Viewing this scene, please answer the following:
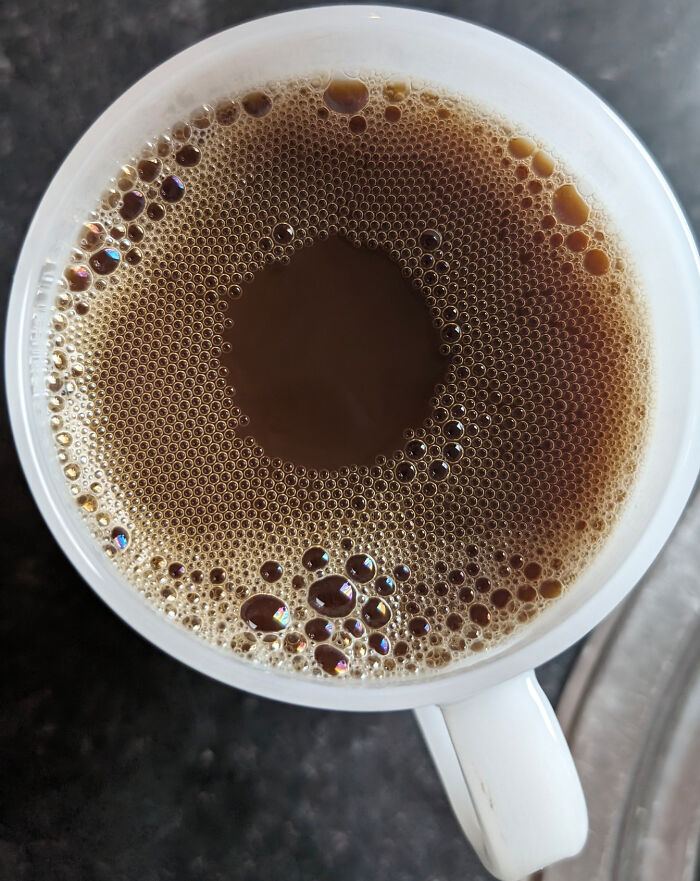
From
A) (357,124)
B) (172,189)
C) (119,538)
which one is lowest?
(119,538)

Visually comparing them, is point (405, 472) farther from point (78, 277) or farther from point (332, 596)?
point (78, 277)

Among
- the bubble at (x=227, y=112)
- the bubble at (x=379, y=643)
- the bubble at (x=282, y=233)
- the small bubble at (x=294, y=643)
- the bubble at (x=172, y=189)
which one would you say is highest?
the bubble at (x=227, y=112)

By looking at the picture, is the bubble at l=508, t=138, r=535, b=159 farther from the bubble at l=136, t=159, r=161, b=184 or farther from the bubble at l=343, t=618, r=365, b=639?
the bubble at l=343, t=618, r=365, b=639

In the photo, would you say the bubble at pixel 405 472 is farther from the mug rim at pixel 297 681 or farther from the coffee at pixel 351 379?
the mug rim at pixel 297 681

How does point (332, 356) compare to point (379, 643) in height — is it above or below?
above

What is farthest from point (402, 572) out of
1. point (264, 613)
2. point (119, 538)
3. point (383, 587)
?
point (119, 538)

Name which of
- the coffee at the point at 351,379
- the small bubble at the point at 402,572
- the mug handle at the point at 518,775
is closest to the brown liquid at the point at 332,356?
the coffee at the point at 351,379
